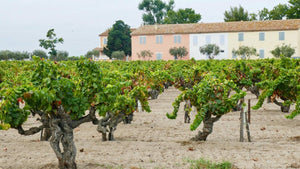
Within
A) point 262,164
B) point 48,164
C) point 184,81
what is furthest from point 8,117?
point 184,81

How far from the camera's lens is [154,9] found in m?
86.8

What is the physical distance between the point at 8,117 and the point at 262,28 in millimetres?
52822

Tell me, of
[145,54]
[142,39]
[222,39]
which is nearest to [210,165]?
[222,39]

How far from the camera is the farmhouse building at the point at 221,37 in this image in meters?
55.0

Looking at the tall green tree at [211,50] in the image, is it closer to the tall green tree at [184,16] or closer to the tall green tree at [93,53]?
the tall green tree at [184,16]

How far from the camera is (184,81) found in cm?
1700

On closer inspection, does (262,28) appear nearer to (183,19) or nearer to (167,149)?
(183,19)

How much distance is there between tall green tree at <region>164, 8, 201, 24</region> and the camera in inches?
3049

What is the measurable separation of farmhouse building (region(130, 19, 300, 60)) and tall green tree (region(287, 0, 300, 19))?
10908 millimetres

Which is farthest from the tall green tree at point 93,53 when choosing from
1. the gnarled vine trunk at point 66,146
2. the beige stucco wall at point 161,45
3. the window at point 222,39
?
the gnarled vine trunk at point 66,146

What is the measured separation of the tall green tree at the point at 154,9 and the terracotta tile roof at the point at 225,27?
23.0 m

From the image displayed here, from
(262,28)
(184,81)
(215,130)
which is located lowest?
(215,130)

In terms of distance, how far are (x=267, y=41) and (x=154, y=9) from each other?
36.4 metres

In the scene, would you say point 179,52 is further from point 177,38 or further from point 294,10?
point 294,10
